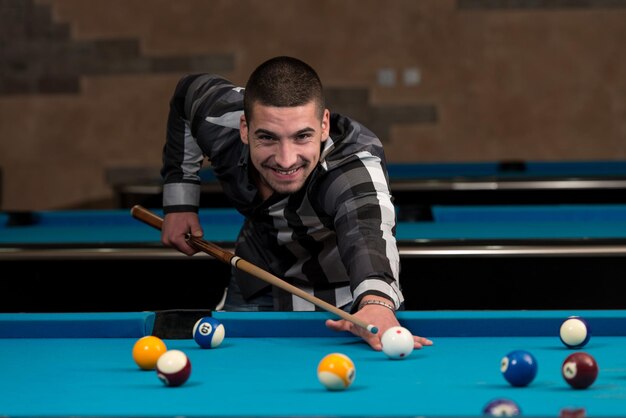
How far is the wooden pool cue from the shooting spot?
206 centimetres

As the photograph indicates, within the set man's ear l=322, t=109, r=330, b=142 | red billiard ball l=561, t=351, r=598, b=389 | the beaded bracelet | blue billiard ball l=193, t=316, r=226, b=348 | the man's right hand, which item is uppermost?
the man's right hand

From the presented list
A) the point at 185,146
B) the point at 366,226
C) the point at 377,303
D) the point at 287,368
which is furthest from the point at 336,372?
the point at 185,146

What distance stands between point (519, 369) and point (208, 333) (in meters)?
0.61

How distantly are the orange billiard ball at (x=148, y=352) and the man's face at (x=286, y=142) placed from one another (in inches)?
24.1

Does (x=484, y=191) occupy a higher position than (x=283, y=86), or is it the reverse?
(x=484, y=191)

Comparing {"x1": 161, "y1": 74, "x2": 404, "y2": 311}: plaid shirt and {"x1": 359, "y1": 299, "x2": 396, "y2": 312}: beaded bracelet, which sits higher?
{"x1": 161, "y1": 74, "x2": 404, "y2": 311}: plaid shirt

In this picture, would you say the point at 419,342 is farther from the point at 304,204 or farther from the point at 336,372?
the point at 304,204

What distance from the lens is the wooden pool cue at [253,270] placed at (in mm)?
2062

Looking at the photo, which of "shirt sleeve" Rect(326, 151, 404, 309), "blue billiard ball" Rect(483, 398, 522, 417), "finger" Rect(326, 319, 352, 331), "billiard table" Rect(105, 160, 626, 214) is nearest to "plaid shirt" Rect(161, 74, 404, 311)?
"shirt sleeve" Rect(326, 151, 404, 309)

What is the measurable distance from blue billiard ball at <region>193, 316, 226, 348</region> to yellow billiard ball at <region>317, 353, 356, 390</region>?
15.8 inches

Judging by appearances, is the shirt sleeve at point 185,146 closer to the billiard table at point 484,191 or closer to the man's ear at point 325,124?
the man's ear at point 325,124

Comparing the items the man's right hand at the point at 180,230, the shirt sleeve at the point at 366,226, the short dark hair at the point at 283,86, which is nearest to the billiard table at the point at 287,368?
the shirt sleeve at the point at 366,226

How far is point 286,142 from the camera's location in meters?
2.32

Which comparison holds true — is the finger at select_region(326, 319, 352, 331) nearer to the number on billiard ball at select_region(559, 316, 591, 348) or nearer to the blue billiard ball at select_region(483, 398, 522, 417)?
the number on billiard ball at select_region(559, 316, 591, 348)
